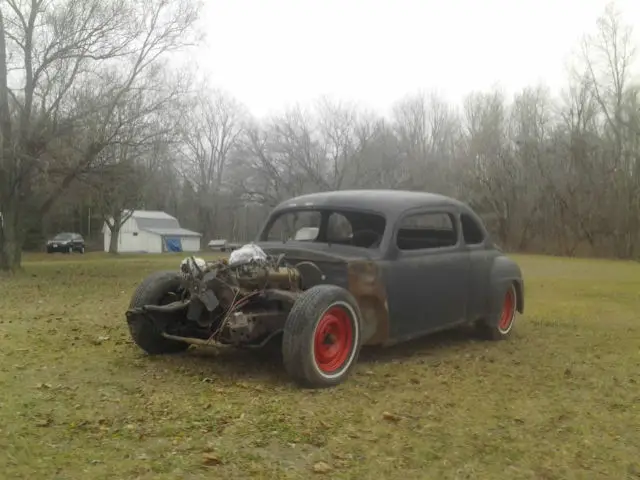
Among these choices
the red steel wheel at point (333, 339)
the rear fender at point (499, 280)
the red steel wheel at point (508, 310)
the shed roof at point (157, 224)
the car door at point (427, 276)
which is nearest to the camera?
the red steel wheel at point (333, 339)

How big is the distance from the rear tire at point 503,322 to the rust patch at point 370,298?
79.1 inches

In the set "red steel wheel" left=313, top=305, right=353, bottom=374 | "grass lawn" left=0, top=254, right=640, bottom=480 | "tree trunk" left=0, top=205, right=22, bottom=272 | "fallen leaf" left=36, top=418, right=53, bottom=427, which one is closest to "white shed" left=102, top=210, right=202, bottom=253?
"tree trunk" left=0, top=205, right=22, bottom=272

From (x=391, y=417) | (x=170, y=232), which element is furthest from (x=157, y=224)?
(x=391, y=417)

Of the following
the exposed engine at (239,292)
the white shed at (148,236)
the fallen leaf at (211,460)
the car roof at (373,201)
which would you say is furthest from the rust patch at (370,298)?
the white shed at (148,236)

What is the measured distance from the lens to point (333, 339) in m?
5.83

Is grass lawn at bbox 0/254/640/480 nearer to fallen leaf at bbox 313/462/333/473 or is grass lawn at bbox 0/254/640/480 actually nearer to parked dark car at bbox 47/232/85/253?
fallen leaf at bbox 313/462/333/473

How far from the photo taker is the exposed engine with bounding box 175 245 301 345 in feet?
19.2

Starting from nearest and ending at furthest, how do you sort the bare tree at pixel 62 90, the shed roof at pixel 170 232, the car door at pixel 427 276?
the car door at pixel 427 276
the bare tree at pixel 62 90
the shed roof at pixel 170 232

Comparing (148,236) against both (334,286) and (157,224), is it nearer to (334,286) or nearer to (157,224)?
(157,224)

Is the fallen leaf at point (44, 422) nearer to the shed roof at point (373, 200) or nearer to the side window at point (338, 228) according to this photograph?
the shed roof at point (373, 200)

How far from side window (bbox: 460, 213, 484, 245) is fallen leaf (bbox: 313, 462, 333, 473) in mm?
4601

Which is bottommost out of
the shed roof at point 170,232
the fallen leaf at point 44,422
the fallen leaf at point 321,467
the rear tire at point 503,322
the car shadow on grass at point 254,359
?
the fallen leaf at point 321,467

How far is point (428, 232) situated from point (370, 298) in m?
2.10

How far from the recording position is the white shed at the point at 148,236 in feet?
189
